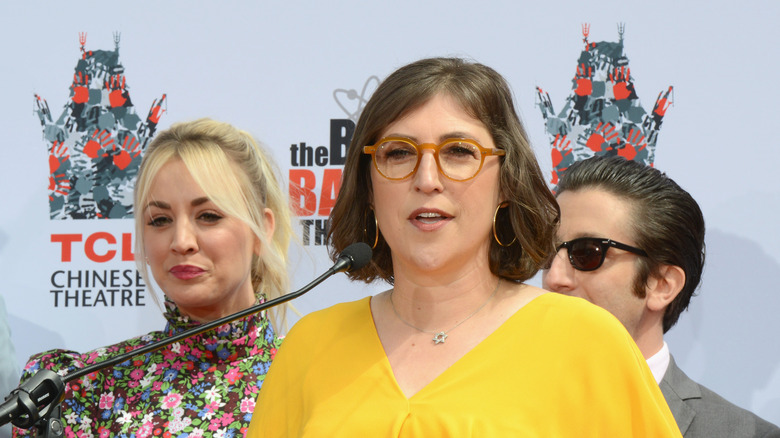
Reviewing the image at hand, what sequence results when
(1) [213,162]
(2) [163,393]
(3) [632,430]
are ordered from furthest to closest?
1. (1) [213,162]
2. (2) [163,393]
3. (3) [632,430]

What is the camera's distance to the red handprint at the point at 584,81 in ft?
9.52

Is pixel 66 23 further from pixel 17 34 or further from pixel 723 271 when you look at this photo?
pixel 723 271

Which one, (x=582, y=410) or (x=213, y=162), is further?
(x=213, y=162)

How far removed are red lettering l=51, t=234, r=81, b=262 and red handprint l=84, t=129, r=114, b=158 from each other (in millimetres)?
299

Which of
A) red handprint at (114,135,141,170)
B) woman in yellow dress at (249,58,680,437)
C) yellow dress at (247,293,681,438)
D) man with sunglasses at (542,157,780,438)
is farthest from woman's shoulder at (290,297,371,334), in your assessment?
red handprint at (114,135,141,170)

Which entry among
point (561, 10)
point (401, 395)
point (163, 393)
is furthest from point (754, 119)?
point (163, 393)

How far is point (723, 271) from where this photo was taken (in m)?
2.79

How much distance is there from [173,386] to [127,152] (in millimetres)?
1108

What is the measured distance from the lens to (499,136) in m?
1.62

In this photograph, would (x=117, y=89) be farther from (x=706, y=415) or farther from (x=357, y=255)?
(x=706, y=415)

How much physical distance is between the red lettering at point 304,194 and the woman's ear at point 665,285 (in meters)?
1.17

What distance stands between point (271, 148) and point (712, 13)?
1573 millimetres

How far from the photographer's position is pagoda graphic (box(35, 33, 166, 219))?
3047mm

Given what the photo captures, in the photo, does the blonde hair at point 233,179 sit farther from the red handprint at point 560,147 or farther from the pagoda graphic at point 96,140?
the red handprint at point 560,147
